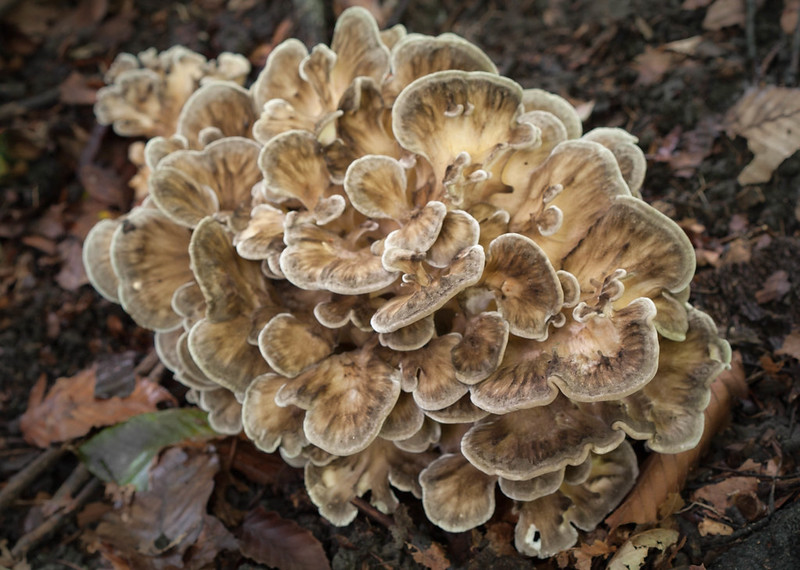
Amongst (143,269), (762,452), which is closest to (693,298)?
(762,452)

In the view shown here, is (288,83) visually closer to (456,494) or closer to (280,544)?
(456,494)

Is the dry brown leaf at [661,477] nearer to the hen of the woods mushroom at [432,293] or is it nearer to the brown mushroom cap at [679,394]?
the hen of the woods mushroom at [432,293]

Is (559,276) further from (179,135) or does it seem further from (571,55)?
(571,55)

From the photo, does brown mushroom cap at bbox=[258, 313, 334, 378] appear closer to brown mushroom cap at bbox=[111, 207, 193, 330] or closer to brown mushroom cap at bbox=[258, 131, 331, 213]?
brown mushroom cap at bbox=[258, 131, 331, 213]

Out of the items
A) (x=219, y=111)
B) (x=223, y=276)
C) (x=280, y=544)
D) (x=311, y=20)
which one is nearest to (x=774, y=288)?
(x=223, y=276)

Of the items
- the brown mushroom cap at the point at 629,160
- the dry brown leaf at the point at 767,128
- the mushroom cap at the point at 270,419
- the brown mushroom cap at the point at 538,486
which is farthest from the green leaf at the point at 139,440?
the dry brown leaf at the point at 767,128

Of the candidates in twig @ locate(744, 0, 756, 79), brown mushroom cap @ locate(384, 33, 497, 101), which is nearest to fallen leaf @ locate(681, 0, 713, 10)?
twig @ locate(744, 0, 756, 79)
